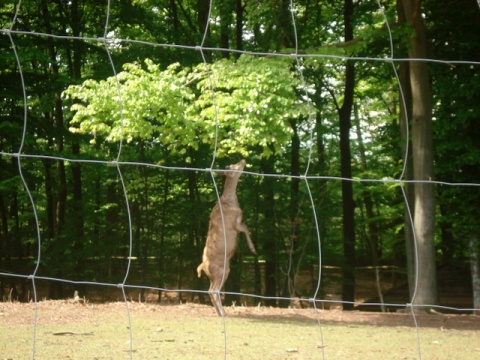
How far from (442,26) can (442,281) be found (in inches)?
223

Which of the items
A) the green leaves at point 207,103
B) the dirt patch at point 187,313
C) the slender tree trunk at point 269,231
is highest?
the green leaves at point 207,103

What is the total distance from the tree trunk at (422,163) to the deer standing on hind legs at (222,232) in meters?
3.22

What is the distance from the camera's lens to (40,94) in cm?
1491

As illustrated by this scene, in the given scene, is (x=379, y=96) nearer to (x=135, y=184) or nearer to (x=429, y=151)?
(x=135, y=184)

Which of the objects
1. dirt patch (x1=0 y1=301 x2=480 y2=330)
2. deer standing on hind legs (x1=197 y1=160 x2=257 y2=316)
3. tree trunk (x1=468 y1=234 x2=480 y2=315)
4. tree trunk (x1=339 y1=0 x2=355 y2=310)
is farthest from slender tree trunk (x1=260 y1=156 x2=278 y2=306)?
deer standing on hind legs (x1=197 y1=160 x2=257 y2=316)

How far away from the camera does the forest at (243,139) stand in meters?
10.4

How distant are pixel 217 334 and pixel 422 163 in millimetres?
5034

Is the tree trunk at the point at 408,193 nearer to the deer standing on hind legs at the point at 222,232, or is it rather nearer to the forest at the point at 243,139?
the forest at the point at 243,139

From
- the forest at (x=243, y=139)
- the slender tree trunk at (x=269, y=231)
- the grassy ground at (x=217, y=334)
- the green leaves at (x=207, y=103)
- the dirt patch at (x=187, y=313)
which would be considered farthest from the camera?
the slender tree trunk at (x=269, y=231)

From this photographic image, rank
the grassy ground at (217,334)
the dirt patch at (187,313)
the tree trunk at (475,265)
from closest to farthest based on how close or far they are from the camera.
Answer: the grassy ground at (217,334)
the dirt patch at (187,313)
the tree trunk at (475,265)

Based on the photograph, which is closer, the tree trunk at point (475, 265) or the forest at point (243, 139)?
the forest at point (243, 139)

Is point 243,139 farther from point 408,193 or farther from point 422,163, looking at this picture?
point 408,193

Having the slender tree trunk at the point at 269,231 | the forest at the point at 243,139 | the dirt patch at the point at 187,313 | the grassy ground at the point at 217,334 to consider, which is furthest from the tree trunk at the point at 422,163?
the slender tree trunk at the point at 269,231

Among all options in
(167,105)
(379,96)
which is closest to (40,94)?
(167,105)
